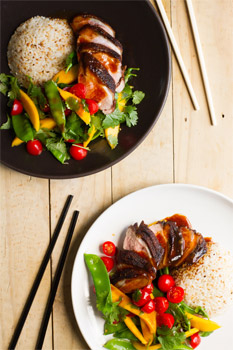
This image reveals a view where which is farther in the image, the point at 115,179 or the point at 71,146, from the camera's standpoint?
the point at 115,179

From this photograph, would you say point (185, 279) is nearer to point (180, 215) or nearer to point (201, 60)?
point (180, 215)

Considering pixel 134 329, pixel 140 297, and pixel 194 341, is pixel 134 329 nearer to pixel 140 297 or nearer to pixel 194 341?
pixel 140 297

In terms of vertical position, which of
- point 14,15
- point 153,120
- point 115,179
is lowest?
point 115,179

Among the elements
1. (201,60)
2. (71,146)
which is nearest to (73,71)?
(71,146)

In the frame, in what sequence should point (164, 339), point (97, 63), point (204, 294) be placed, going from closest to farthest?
point (97, 63) < point (164, 339) < point (204, 294)

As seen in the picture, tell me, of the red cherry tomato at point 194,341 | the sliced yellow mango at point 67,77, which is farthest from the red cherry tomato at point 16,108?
the red cherry tomato at point 194,341

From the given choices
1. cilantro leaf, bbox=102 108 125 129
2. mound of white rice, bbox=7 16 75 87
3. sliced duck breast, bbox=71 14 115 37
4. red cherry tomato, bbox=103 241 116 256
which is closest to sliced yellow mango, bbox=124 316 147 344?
red cherry tomato, bbox=103 241 116 256

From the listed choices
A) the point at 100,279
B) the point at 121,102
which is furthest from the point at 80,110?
the point at 100,279
